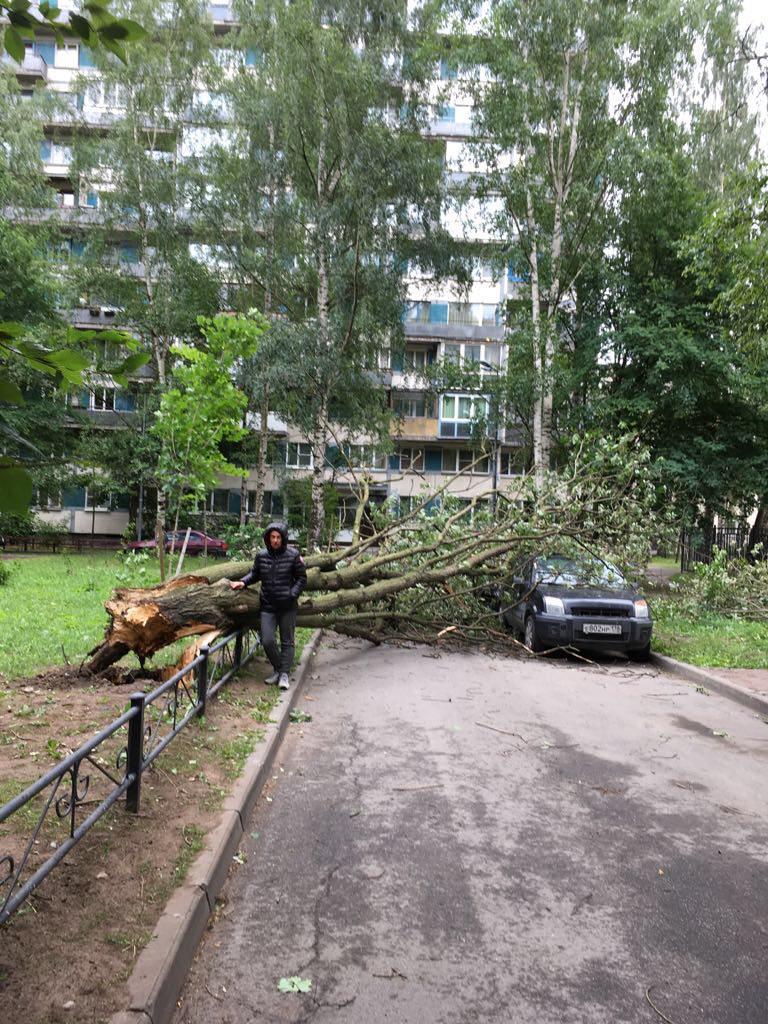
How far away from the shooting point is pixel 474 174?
2353 cm

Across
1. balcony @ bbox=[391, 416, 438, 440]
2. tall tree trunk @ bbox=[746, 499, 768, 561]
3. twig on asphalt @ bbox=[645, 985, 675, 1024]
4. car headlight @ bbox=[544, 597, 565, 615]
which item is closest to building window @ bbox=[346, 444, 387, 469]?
tall tree trunk @ bbox=[746, 499, 768, 561]

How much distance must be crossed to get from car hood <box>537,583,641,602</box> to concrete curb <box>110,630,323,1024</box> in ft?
24.4

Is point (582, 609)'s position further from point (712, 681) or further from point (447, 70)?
point (447, 70)

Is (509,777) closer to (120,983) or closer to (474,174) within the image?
(120,983)

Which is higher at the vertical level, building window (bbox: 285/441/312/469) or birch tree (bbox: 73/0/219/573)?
birch tree (bbox: 73/0/219/573)

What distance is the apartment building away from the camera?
24961 millimetres

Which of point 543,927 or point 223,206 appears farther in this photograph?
point 223,206

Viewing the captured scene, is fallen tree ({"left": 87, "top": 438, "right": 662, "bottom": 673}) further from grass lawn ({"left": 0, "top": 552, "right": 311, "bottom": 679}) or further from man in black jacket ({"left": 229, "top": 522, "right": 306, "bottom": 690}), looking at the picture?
man in black jacket ({"left": 229, "top": 522, "right": 306, "bottom": 690})

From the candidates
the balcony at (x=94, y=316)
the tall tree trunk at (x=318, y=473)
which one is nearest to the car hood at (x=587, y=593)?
the tall tree trunk at (x=318, y=473)

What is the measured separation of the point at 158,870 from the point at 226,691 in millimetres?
3916

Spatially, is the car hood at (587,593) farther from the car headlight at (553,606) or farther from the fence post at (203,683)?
the fence post at (203,683)

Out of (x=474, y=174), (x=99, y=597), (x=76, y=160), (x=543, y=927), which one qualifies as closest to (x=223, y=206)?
(x=76, y=160)

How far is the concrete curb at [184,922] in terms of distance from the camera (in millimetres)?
2623

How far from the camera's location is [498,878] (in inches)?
156
